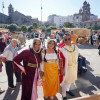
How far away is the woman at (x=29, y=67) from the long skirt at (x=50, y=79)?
401 mm

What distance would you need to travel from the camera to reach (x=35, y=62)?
9.69 feet

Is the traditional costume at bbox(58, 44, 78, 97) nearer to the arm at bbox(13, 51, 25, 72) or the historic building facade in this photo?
the arm at bbox(13, 51, 25, 72)

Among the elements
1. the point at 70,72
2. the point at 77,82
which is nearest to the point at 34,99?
the point at 70,72

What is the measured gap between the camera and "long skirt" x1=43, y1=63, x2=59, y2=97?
333 cm

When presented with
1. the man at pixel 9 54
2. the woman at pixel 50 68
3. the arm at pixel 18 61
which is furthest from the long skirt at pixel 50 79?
the man at pixel 9 54

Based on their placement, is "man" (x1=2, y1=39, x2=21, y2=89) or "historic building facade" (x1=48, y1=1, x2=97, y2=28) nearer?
"man" (x1=2, y1=39, x2=21, y2=89)

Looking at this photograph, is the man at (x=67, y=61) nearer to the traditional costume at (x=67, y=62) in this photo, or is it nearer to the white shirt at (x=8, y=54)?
the traditional costume at (x=67, y=62)

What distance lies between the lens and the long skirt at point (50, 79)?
10.9ft

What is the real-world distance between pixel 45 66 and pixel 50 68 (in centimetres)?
14

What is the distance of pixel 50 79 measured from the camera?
338 centimetres

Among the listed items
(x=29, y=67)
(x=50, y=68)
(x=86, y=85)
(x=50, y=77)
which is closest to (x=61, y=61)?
(x=50, y=68)

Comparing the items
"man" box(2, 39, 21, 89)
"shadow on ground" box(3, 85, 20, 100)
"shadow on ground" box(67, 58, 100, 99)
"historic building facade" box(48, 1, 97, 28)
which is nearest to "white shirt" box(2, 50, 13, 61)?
"man" box(2, 39, 21, 89)

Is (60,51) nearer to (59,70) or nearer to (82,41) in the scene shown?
(59,70)

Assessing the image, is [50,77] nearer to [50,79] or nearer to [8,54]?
[50,79]
